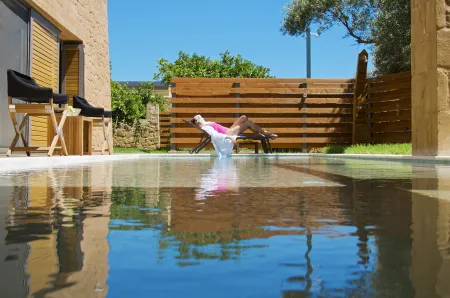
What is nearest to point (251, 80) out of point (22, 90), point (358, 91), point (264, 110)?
point (264, 110)

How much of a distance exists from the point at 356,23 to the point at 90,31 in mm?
7659

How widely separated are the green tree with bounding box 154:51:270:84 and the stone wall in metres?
9.08

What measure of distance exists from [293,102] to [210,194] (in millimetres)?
11996

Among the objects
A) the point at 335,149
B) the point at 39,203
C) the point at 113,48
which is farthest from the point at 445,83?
the point at 113,48

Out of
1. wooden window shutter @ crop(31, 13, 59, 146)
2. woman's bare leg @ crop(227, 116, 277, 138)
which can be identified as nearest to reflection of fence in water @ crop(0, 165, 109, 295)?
wooden window shutter @ crop(31, 13, 59, 146)

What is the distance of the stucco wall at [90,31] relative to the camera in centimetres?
909

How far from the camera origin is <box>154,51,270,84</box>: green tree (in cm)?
2939

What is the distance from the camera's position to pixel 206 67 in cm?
3011

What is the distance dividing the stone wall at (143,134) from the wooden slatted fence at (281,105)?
22.9 feet

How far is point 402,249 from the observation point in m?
0.92

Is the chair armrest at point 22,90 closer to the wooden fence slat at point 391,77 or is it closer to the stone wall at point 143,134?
the wooden fence slat at point 391,77

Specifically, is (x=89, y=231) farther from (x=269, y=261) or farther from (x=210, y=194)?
(x=210, y=194)

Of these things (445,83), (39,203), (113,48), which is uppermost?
(113,48)

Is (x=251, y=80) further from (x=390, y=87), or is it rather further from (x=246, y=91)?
(x=390, y=87)
